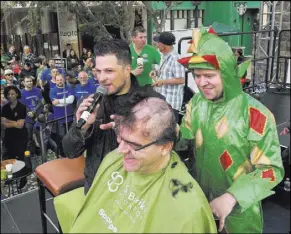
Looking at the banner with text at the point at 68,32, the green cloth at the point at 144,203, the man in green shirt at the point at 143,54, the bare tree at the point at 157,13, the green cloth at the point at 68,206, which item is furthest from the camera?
the bare tree at the point at 157,13

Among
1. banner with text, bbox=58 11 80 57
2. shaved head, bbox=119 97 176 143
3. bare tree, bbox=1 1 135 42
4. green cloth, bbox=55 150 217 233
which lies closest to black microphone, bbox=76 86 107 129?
green cloth, bbox=55 150 217 233

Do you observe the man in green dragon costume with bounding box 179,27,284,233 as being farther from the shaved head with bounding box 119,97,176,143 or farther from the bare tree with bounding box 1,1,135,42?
the bare tree with bounding box 1,1,135,42

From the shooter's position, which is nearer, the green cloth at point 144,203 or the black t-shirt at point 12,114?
the green cloth at point 144,203

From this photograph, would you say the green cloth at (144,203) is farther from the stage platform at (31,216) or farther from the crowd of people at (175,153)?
the stage platform at (31,216)

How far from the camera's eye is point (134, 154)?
1161 millimetres

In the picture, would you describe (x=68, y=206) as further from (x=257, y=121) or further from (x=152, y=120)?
(x=257, y=121)

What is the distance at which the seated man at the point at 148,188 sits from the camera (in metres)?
1.12

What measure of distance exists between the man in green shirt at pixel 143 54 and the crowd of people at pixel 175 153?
Answer: 192 centimetres

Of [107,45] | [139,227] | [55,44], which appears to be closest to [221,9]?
[55,44]

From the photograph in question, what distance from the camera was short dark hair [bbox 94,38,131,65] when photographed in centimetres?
165

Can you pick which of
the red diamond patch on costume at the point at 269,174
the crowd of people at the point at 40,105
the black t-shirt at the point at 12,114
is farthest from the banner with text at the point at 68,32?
the red diamond patch on costume at the point at 269,174

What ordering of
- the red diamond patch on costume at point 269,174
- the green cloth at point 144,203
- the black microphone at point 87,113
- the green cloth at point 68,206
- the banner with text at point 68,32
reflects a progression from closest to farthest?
the green cloth at point 144,203 → the red diamond patch on costume at point 269,174 → the black microphone at point 87,113 → the green cloth at point 68,206 → the banner with text at point 68,32

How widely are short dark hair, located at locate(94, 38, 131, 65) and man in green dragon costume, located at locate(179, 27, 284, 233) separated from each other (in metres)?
0.32

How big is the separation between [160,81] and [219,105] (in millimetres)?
2122
